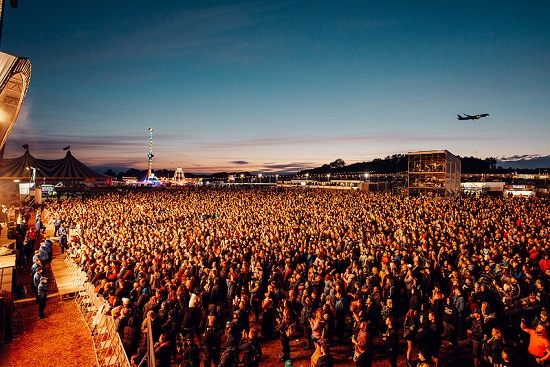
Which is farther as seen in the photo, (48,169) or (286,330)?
(48,169)

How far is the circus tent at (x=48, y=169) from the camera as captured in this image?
44.1 m

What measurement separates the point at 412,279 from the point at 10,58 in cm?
1659

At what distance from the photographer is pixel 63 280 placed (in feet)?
38.3

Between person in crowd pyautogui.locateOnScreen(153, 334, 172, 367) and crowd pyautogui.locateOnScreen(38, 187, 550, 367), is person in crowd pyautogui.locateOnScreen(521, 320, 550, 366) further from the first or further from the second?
person in crowd pyautogui.locateOnScreen(153, 334, 172, 367)

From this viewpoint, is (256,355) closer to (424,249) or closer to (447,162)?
(424,249)

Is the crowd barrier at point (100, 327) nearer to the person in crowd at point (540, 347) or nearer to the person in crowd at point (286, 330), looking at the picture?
the person in crowd at point (286, 330)

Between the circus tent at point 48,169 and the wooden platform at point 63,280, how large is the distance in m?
36.9

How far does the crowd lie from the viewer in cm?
570

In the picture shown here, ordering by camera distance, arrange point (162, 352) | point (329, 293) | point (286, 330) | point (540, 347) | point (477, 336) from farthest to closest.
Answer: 1. point (329, 293)
2. point (286, 330)
3. point (477, 336)
4. point (162, 352)
5. point (540, 347)

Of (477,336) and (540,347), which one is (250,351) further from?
(540,347)

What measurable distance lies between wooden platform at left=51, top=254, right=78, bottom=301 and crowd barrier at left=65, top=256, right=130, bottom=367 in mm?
251

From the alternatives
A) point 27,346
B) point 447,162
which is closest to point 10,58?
point 27,346

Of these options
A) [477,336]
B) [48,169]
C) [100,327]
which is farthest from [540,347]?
[48,169]

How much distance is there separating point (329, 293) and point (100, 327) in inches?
219
